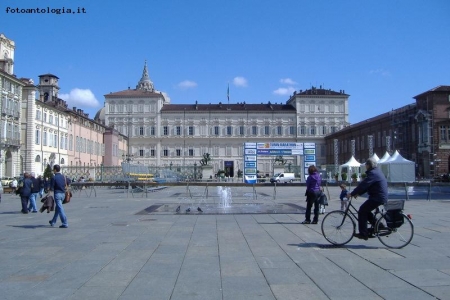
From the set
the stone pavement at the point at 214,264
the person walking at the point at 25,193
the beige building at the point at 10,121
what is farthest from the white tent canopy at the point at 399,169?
the beige building at the point at 10,121

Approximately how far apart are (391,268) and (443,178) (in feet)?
170

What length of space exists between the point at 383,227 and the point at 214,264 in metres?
3.28

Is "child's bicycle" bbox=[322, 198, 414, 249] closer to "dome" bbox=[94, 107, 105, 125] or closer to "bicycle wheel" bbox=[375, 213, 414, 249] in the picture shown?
"bicycle wheel" bbox=[375, 213, 414, 249]

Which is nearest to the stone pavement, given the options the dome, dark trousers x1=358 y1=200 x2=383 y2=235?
dark trousers x1=358 y1=200 x2=383 y2=235

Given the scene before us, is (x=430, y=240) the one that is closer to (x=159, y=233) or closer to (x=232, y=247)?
(x=232, y=247)

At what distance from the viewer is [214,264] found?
7246 mm

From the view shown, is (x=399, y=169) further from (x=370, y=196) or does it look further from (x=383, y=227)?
(x=370, y=196)

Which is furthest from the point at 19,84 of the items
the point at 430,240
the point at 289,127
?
the point at 289,127

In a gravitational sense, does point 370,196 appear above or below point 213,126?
below

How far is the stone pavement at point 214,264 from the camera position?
18.5 feet

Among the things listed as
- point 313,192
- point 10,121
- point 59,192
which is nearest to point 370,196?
point 313,192

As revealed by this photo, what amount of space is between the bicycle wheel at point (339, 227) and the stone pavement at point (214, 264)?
0.64 feet

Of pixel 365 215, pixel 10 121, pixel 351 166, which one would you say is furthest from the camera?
pixel 351 166

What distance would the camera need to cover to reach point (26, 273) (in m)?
6.65
